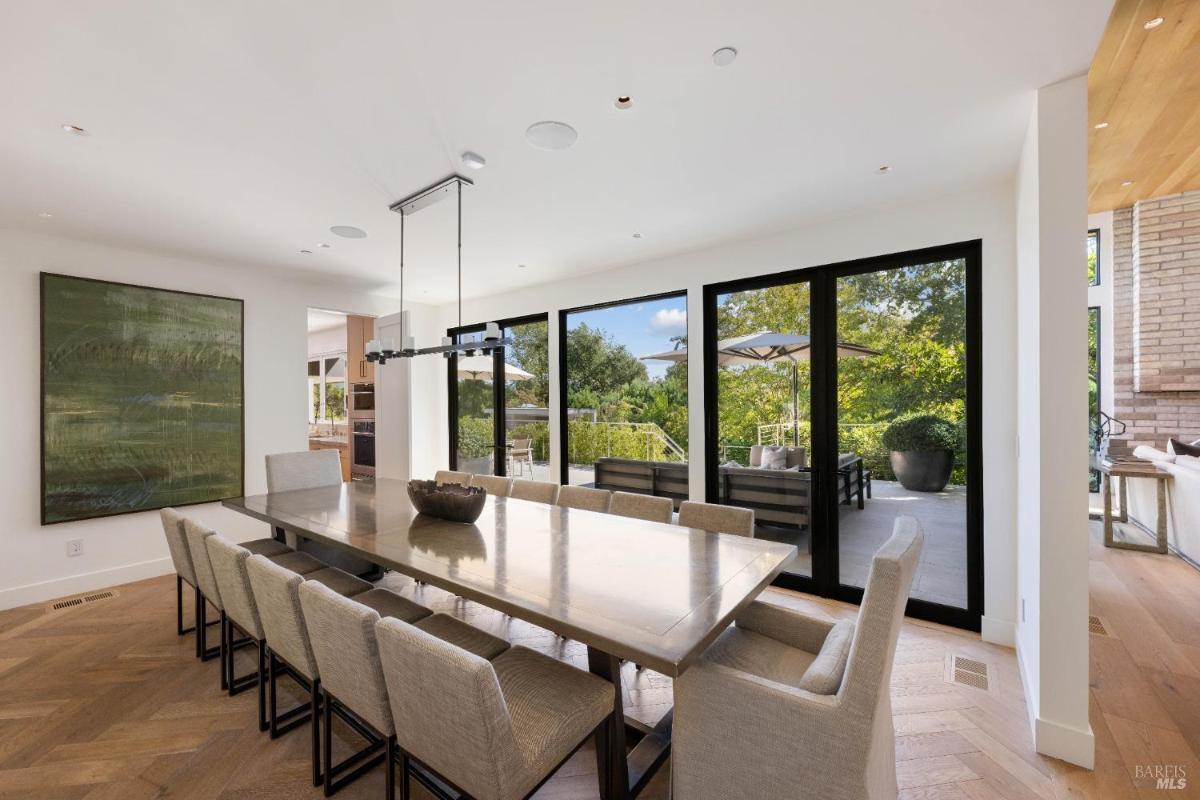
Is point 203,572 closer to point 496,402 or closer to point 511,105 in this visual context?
point 511,105

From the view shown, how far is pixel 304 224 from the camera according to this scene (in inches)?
140

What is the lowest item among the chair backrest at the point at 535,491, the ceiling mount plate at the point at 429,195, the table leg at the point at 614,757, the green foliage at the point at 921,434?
→ the table leg at the point at 614,757

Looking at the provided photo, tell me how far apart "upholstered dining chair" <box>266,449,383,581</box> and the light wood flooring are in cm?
81

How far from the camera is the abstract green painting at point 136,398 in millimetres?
3766

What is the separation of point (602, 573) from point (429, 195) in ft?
8.01

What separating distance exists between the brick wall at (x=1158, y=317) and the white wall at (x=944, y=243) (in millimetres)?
3774

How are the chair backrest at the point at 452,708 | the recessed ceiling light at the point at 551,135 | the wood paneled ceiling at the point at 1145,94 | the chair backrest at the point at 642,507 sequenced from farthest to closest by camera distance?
the chair backrest at the point at 642,507, the recessed ceiling light at the point at 551,135, the wood paneled ceiling at the point at 1145,94, the chair backrest at the point at 452,708

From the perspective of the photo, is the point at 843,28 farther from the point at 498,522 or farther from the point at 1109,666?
the point at 1109,666

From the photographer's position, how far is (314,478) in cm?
384

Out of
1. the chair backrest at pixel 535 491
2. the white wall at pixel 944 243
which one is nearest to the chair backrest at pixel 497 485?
the chair backrest at pixel 535 491

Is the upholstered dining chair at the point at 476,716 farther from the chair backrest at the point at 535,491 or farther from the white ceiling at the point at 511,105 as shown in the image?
the white ceiling at the point at 511,105

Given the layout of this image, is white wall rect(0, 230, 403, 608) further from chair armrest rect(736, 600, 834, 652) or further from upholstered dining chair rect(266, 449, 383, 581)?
chair armrest rect(736, 600, 834, 652)

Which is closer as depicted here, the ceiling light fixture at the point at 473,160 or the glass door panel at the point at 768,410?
the ceiling light fixture at the point at 473,160

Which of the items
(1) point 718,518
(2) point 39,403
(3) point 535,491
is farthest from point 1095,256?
(2) point 39,403
